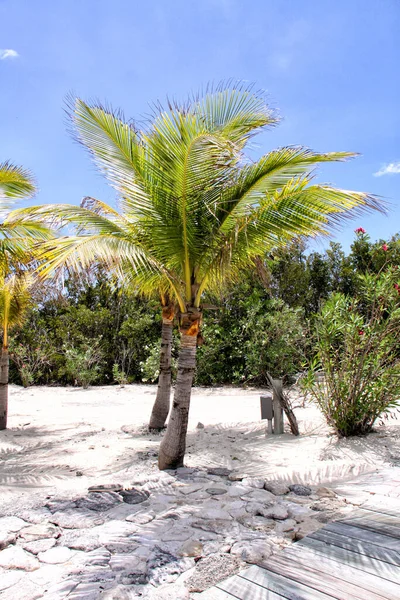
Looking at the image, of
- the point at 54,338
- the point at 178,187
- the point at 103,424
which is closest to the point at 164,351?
the point at 103,424

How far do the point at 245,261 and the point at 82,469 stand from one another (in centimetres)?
338

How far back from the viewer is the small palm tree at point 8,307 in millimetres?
7277

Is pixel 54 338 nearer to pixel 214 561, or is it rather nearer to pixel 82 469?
pixel 82 469

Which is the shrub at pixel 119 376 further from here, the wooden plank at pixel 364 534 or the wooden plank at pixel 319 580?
the wooden plank at pixel 319 580

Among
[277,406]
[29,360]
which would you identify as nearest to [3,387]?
[277,406]

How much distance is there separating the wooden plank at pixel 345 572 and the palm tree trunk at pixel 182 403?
2455 millimetres

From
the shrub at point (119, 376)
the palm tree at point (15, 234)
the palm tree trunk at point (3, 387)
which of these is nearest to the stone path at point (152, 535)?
the palm tree at point (15, 234)

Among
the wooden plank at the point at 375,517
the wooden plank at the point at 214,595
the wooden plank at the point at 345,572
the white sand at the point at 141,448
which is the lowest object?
the white sand at the point at 141,448

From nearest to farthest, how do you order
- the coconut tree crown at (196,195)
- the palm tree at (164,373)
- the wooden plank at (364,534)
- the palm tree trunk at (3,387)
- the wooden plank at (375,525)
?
the wooden plank at (364,534), the wooden plank at (375,525), the coconut tree crown at (196,195), the palm tree at (164,373), the palm tree trunk at (3,387)

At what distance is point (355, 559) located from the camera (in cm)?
241

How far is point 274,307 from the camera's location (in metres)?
12.6

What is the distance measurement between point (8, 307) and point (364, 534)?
22.3 ft

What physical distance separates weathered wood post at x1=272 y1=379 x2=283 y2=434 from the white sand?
6.1 inches

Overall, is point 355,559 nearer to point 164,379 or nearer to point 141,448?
point 141,448
